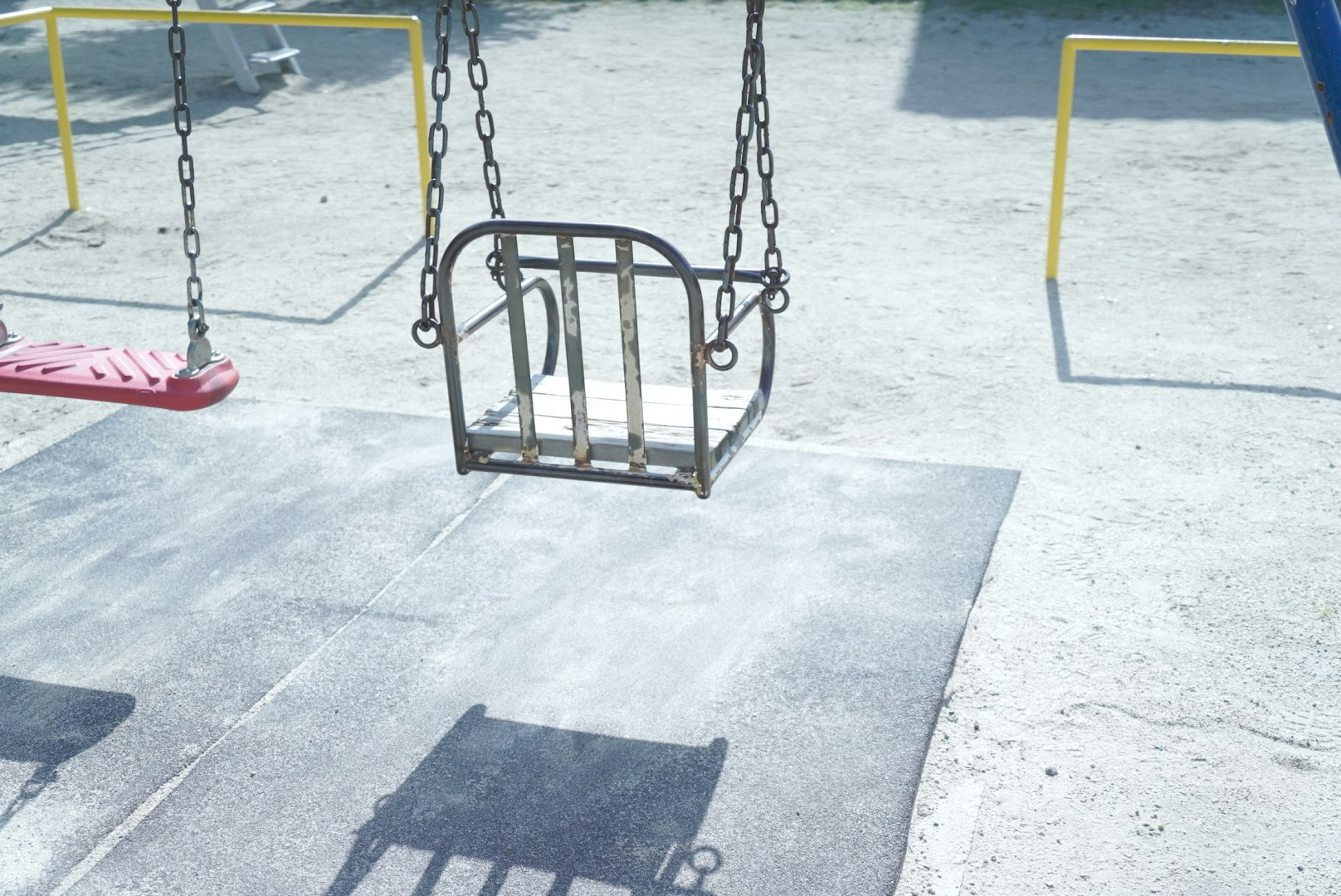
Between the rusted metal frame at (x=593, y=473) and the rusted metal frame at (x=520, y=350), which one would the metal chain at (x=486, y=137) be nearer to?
the rusted metal frame at (x=520, y=350)

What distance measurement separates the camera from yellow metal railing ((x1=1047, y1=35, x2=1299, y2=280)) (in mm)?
6340

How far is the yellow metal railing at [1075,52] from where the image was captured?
250 inches

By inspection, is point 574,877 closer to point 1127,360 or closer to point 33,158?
point 1127,360

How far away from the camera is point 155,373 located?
4.10 m

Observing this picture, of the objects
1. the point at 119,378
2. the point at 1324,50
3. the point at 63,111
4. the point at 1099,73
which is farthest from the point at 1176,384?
the point at 1099,73

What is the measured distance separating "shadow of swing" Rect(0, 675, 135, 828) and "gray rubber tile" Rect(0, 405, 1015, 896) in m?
0.04

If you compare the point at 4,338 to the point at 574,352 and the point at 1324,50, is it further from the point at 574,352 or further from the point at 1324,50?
the point at 1324,50

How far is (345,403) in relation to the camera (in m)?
5.91

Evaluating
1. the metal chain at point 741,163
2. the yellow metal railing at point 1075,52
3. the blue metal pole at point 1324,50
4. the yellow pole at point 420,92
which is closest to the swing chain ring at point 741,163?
the metal chain at point 741,163

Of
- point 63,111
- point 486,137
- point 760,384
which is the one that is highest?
point 486,137

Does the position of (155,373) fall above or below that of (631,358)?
below

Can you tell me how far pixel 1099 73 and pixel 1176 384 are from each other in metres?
A: 6.94

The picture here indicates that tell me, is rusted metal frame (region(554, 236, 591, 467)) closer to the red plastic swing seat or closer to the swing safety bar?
the swing safety bar

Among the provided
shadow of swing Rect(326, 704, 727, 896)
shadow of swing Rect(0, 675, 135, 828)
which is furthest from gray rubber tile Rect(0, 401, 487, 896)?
shadow of swing Rect(326, 704, 727, 896)
